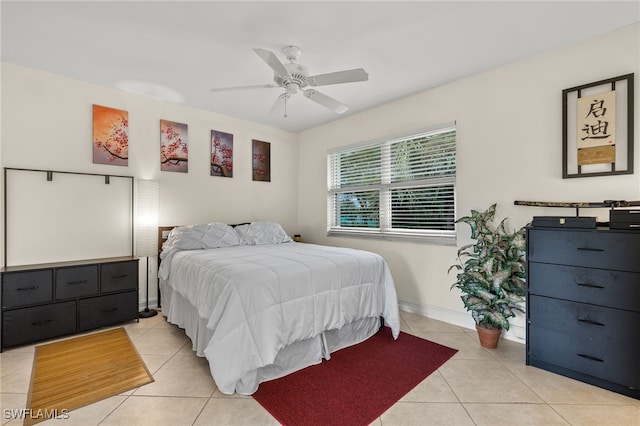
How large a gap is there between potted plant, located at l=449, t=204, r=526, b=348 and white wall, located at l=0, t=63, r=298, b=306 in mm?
3100

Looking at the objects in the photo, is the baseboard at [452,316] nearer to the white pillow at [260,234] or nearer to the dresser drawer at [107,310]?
the white pillow at [260,234]

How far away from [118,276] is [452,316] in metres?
3.58

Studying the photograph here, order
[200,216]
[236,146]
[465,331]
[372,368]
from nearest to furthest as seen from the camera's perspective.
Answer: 1. [372,368]
2. [465,331]
3. [200,216]
4. [236,146]

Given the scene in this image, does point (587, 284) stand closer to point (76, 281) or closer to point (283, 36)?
point (283, 36)

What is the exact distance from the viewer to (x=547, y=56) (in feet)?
8.64

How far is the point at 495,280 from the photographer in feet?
8.27

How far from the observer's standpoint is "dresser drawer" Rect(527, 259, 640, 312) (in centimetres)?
191

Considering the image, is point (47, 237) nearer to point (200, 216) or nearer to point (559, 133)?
point (200, 216)

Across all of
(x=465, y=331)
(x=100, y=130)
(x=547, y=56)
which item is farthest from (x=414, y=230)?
(x=100, y=130)

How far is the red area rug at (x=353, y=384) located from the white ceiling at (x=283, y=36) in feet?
8.59

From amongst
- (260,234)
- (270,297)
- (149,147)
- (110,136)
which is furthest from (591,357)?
(110,136)

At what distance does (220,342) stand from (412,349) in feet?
5.45

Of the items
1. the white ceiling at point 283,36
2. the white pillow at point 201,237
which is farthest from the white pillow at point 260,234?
the white ceiling at point 283,36

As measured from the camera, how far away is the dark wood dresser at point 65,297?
258 cm
